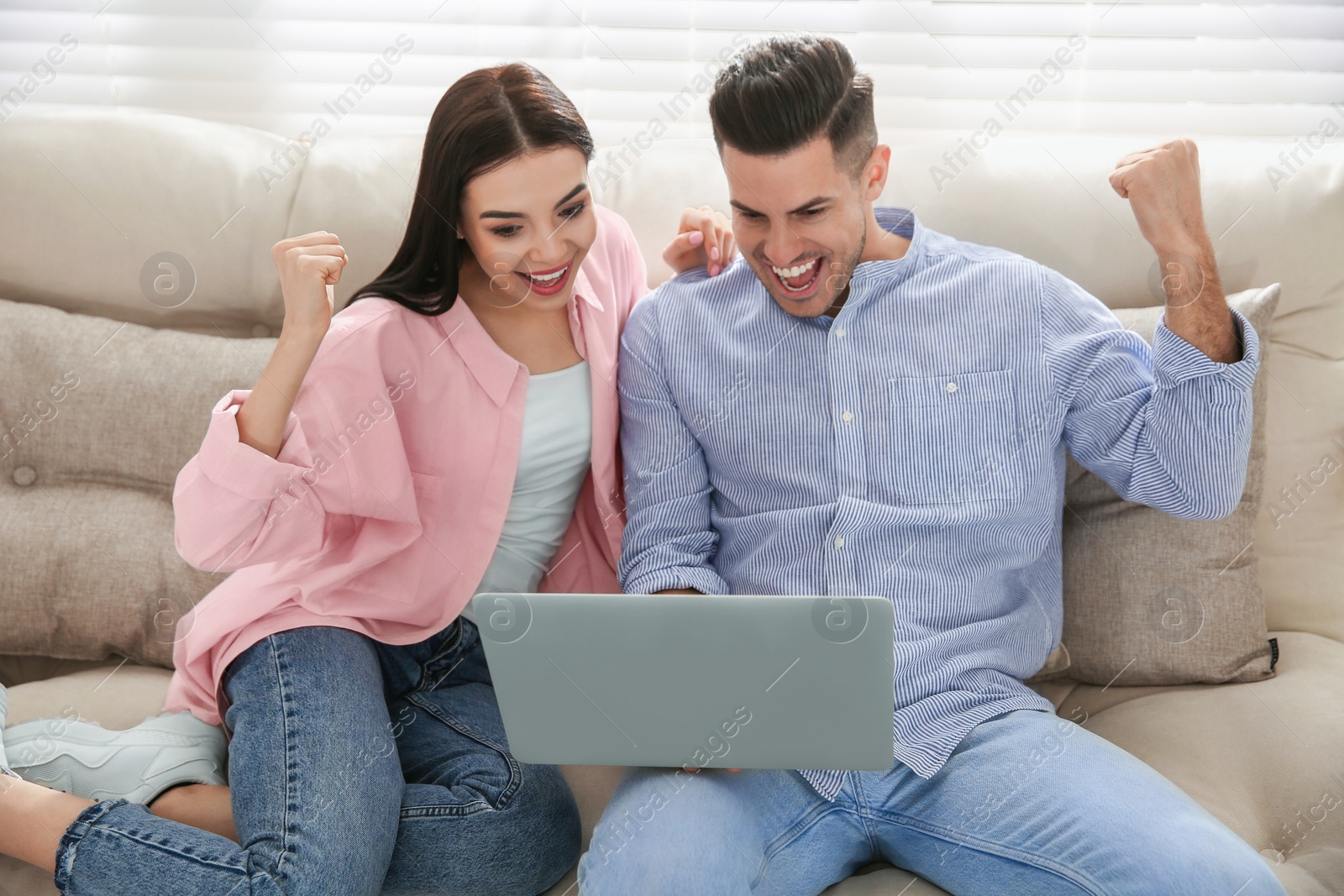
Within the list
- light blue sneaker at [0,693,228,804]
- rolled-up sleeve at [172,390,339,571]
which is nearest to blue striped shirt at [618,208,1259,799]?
rolled-up sleeve at [172,390,339,571]

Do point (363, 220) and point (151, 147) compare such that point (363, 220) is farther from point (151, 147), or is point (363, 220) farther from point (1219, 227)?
point (1219, 227)

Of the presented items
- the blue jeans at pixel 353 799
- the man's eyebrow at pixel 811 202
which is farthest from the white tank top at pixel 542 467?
the man's eyebrow at pixel 811 202

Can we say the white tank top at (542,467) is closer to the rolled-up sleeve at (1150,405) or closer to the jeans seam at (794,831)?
the jeans seam at (794,831)

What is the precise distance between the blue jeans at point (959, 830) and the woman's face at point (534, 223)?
2.06ft

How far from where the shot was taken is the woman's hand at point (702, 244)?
1468mm

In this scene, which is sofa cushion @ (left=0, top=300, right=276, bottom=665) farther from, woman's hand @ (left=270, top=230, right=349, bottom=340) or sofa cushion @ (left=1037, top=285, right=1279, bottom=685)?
sofa cushion @ (left=1037, top=285, right=1279, bottom=685)

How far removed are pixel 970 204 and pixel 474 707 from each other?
101cm

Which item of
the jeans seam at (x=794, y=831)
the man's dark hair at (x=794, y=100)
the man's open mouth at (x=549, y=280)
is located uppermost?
the man's dark hair at (x=794, y=100)

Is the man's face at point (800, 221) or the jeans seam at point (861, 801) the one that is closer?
the jeans seam at point (861, 801)

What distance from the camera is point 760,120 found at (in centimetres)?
128

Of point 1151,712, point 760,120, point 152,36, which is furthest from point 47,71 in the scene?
point 1151,712

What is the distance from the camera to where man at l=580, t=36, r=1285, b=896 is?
43.4 inches

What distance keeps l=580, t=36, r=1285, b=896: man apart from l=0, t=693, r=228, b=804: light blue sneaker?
1.80ft

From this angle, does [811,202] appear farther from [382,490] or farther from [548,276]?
[382,490]
